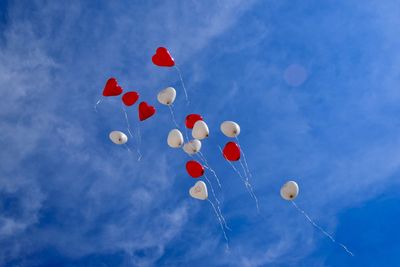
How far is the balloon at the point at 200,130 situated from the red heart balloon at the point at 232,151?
2.24 ft

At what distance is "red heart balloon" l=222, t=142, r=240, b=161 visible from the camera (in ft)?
37.7

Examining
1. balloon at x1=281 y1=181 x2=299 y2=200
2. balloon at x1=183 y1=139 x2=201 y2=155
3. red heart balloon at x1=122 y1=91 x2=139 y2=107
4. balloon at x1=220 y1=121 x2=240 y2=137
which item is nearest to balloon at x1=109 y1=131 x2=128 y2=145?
red heart balloon at x1=122 y1=91 x2=139 y2=107

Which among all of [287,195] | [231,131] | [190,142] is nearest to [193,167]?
[190,142]

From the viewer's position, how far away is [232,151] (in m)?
11.5

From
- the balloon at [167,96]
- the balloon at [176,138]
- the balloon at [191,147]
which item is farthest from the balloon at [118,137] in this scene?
the balloon at [191,147]

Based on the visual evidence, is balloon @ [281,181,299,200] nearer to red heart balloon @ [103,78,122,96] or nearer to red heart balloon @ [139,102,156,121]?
red heart balloon @ [139,102,156,121]

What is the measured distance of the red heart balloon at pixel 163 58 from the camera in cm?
1162

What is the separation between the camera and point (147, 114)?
12.0m

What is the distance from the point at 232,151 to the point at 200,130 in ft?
3.26

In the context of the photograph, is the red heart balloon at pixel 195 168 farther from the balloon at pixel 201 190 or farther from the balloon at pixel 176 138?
the balloon at pixel 176 138

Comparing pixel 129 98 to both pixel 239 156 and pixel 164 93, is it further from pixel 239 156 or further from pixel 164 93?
pixel 239 156

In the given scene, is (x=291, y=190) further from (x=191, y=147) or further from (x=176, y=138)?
(x=176, y=138)

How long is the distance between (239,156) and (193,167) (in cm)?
118

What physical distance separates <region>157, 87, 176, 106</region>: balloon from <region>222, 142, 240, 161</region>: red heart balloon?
181cm
